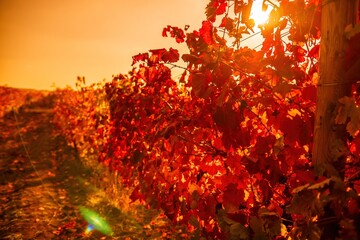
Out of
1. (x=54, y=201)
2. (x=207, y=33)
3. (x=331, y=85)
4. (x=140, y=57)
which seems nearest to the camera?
(x=331, y=85)

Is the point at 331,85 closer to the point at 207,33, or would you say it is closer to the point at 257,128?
the point at 257,128

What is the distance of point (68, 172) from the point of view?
8414mm

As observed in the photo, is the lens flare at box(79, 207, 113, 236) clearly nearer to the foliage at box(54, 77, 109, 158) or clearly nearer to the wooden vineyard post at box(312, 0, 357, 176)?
the foliage at box(54, 77, 109, 158)

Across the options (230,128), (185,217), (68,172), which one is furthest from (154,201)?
(68,172)

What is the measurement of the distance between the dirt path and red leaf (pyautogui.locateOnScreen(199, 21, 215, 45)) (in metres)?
3.48

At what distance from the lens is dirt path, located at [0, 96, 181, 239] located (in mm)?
4802

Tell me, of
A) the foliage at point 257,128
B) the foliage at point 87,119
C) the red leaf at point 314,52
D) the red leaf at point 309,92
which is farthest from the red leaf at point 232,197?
the foliage at point 87,119

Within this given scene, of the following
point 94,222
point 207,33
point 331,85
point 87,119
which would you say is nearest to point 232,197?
point 331,85

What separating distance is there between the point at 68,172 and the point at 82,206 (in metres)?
2.81

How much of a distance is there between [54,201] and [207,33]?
18.3 feet

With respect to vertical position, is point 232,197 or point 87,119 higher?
point 87,119

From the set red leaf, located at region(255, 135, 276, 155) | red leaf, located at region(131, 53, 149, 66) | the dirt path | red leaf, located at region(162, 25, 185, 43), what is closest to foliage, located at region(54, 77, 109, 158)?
the dirt path

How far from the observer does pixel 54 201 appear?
6.20m

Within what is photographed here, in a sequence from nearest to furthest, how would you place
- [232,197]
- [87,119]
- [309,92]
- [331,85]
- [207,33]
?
[331,85] < [309,92] < [232,197] < [207,33] < [87,119]
